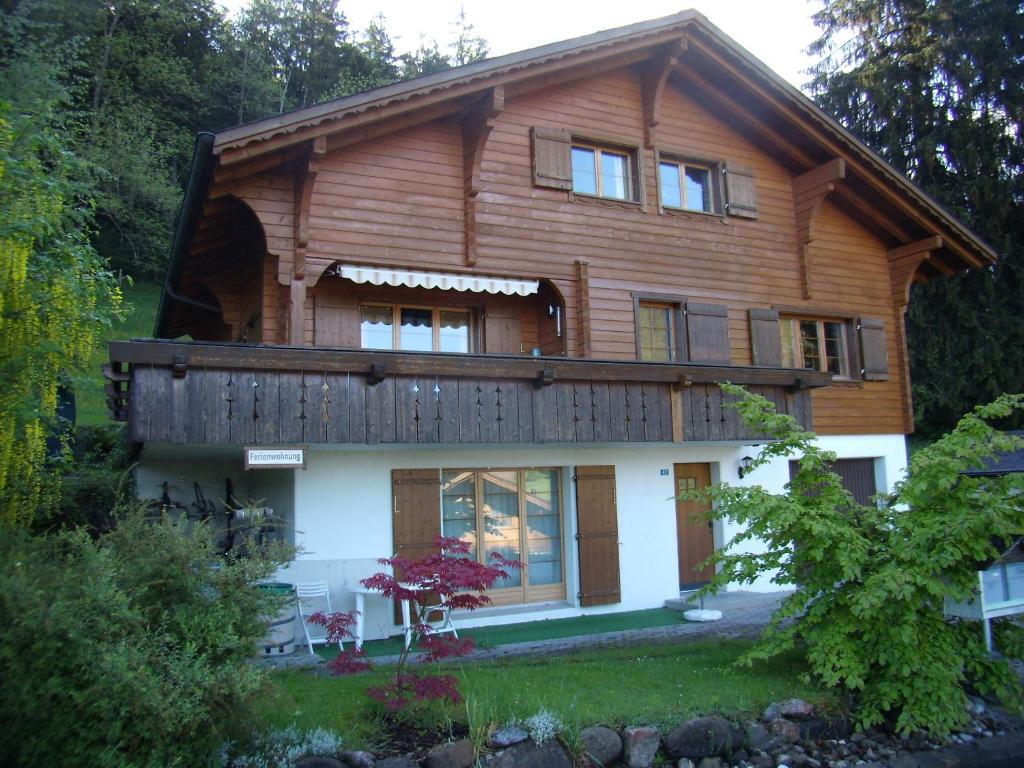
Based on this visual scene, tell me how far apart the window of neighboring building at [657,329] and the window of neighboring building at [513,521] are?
2847 millimetres

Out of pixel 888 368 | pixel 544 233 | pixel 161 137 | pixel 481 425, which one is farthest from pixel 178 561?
pixel 161 137

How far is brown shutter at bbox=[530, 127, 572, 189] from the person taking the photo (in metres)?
12.5

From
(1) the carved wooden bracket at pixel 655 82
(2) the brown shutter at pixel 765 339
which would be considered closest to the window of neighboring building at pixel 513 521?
(2) the brown shutter at pixel 765 339

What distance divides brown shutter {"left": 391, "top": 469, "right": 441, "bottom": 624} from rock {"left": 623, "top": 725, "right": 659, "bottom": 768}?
451 centimetres

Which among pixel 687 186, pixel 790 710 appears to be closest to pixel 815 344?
pixel 687 186

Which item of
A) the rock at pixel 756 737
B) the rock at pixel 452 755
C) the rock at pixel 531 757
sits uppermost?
the rock at pixel 452 755

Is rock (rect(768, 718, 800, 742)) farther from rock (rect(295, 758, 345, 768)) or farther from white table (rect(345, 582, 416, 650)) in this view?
white table (rect(345, 582, 416, 650))

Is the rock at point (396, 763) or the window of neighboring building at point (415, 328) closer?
the rock at point (396, 763)

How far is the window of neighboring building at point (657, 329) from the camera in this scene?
13.2 metres

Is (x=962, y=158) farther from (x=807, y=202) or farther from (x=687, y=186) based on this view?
(x=687, y=186)

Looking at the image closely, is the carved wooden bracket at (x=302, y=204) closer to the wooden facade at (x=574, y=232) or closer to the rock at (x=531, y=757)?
the wooden facade at (x=574, y=232)

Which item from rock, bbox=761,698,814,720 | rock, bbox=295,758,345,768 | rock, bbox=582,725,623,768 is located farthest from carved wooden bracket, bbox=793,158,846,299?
rock, bbox=295,758,345,768

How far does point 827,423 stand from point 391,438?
28.6 feet

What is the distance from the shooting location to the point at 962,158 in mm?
20391
